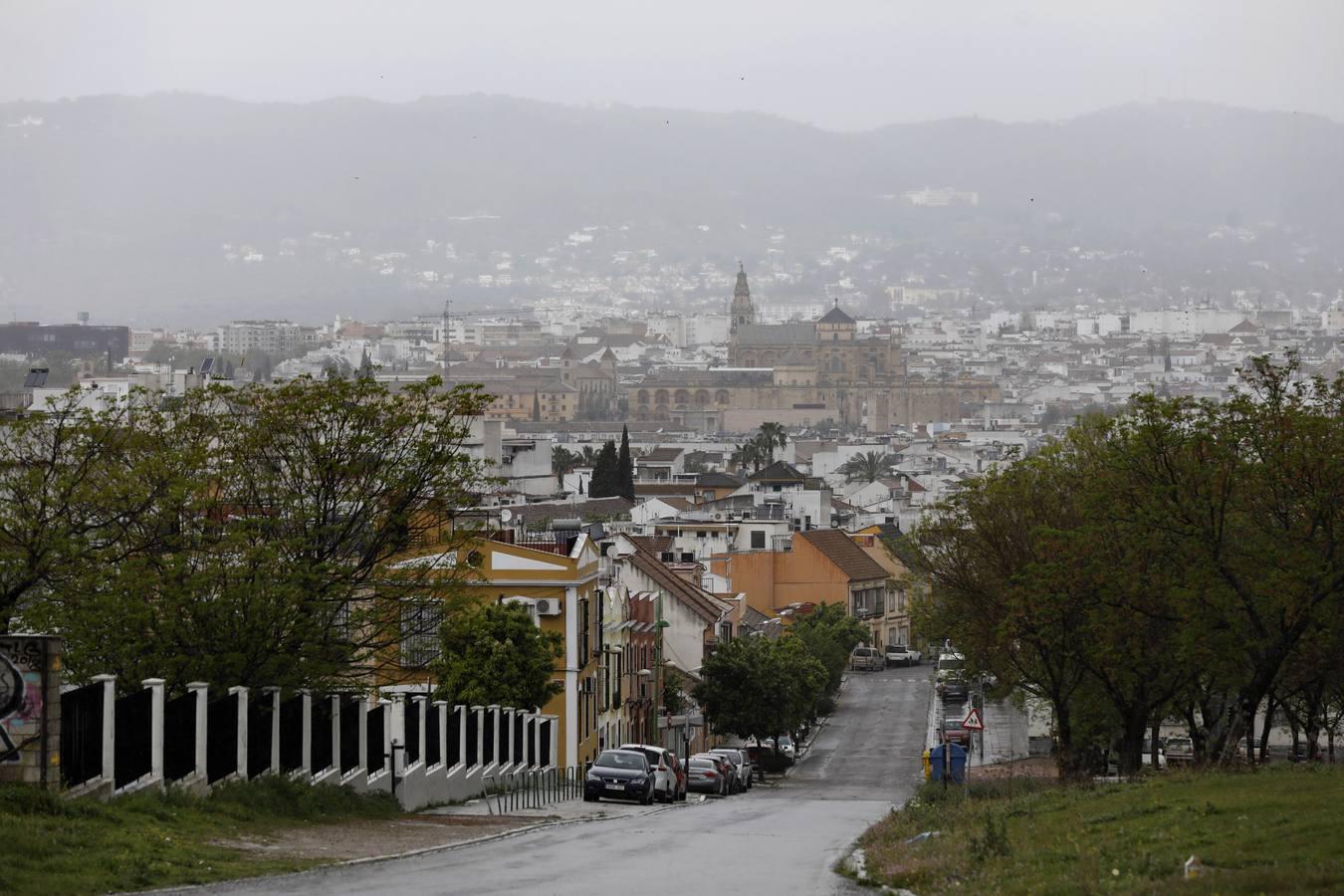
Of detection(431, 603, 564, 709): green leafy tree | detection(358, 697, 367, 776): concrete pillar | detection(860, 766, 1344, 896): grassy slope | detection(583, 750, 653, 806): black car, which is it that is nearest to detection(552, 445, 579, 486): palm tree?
detection(431, 603, 564, 709): green leafy tree

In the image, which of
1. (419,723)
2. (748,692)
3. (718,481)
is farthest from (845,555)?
(419,723)

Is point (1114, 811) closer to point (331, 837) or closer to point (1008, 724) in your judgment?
point (331, 837)

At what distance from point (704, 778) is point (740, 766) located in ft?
13.3

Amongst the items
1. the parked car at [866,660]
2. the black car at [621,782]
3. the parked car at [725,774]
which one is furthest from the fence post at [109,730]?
the parked car at [866,660]

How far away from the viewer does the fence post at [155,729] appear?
773 inches

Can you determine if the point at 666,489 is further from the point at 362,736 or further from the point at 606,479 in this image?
the point at 362,736

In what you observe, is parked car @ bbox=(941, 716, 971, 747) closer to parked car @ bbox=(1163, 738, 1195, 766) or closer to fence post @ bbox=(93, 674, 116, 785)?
parked car @ bbox=(1163, 738, 1195, 766)

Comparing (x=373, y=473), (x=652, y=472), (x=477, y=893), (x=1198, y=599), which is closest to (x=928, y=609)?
(x=1198, y=599)

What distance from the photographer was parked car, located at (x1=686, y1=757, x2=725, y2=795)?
118ft

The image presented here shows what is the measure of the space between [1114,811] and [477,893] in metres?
6.23

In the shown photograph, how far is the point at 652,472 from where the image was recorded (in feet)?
492

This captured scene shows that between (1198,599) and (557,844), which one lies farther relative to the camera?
(1198,599)

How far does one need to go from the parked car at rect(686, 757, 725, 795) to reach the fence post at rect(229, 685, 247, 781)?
14.6 meters

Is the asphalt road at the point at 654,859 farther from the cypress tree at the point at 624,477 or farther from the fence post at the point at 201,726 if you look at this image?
the cypress tree at the point at 624,477
